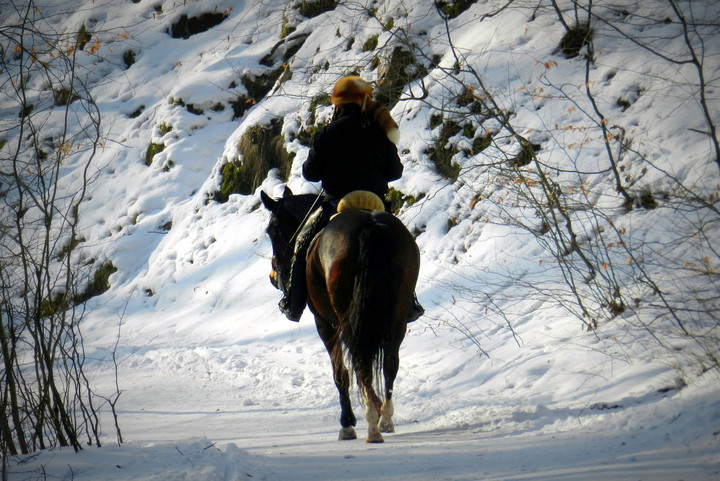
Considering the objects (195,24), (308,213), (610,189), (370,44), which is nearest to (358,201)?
(308,213)

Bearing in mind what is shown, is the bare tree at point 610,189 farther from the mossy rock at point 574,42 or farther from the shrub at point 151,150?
the shrub at point 151,150

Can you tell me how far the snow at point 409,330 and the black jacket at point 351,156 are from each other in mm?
1629

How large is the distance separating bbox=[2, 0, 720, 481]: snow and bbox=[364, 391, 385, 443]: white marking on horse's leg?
16 cm

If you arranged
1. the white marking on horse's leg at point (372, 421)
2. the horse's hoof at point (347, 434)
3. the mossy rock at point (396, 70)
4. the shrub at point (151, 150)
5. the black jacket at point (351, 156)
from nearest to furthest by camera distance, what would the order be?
the white marking on horse's leg at point (372, 421) → the horse's hoof at point (347, 434) → the black jacket at point (351, 156) → the mossy rock at point (396, 70) → the shrub at point (151, 150)

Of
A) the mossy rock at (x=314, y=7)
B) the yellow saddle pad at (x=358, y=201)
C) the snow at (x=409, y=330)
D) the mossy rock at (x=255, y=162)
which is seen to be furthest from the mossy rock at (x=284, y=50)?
the yellow saddle pad at (x=358, y=201)

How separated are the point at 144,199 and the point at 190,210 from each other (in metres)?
2.06

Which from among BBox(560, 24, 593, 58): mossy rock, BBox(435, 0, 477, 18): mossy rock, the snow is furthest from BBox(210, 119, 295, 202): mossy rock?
BBox(560, 24, 593, 58): mossy rock

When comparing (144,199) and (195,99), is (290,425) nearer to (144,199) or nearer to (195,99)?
(144,199)

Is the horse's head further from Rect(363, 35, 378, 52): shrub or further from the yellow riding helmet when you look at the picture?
Rect(363, 35, 378, 52): shrub

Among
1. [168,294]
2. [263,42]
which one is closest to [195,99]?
[263,42]

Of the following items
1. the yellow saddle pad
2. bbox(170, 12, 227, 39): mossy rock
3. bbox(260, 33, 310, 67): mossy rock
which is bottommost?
the yellow saddle pad

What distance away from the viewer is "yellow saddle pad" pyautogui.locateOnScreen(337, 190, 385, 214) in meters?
4.37

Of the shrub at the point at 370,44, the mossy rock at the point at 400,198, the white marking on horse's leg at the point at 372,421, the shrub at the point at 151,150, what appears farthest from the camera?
the shrub at the point at 151,150

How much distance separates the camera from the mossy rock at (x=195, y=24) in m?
20.5
